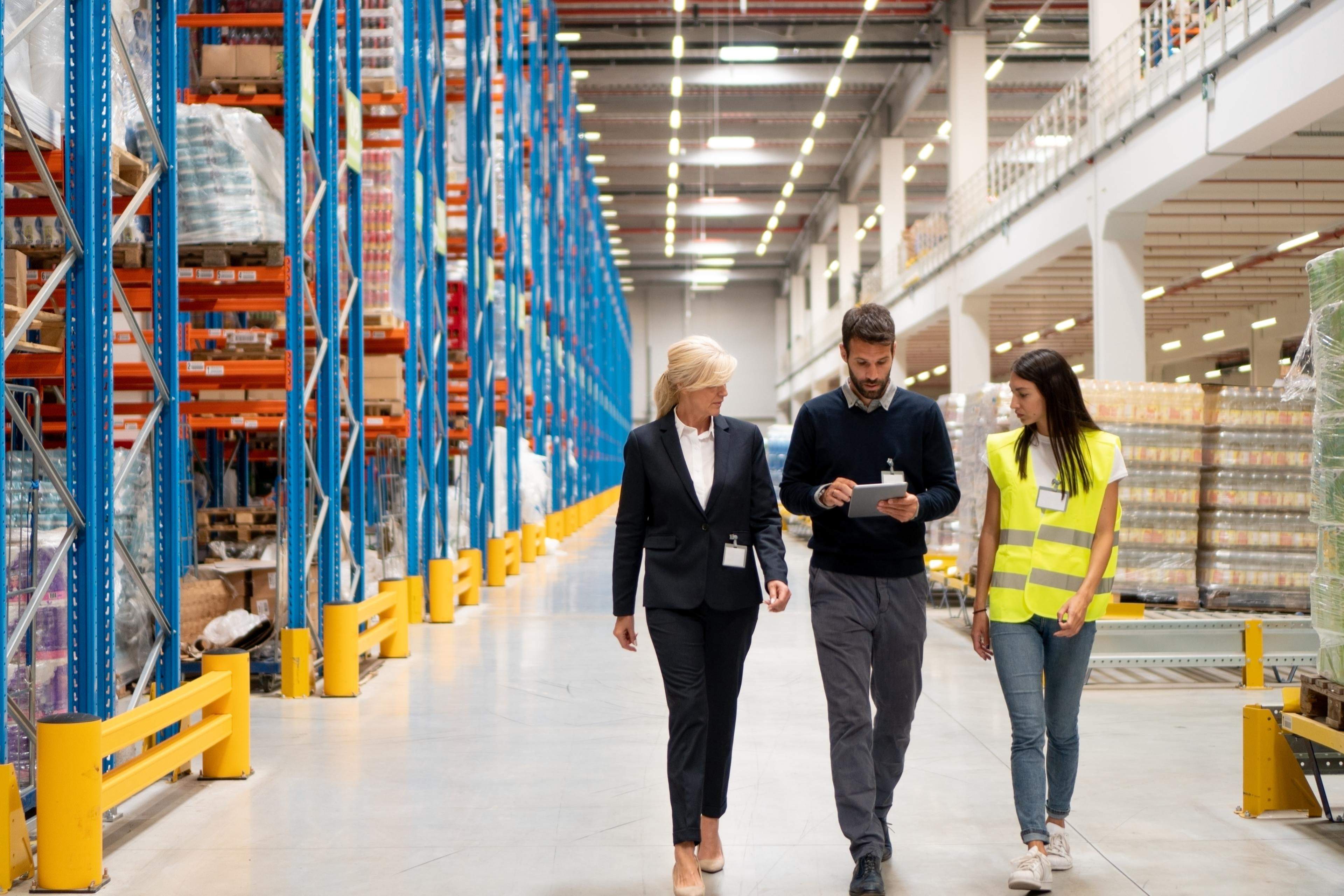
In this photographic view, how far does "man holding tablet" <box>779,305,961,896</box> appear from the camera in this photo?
376 cm

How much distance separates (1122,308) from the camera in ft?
45.5

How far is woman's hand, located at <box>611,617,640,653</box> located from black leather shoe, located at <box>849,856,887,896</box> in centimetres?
96

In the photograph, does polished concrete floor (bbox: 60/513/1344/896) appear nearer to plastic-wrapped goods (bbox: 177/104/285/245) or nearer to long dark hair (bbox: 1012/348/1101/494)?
long dark hair (bbox: 1012/348/1101/494)

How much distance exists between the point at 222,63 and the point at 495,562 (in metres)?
7.36

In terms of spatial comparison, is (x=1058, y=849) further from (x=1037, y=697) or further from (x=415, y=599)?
(x=415, y=599)

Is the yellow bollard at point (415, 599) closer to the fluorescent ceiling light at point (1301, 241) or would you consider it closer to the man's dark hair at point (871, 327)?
the man's dark hair at point (871, 327)

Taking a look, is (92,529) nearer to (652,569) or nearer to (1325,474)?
(652,569)

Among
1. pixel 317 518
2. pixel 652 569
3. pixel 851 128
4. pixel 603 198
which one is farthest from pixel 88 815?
pixel 603 198

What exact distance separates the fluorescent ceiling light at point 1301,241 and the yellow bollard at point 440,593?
13.0 meters

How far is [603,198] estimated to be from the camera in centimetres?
3825

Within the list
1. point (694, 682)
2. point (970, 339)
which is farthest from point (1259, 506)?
point (970, 339)

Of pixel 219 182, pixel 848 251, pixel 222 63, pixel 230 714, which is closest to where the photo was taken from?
pixel 230 714

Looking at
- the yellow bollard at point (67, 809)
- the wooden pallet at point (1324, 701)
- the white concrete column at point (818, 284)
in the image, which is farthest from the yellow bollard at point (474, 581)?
the white concrete column at point (818, 284)

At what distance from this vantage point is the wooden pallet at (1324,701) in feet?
13.9
